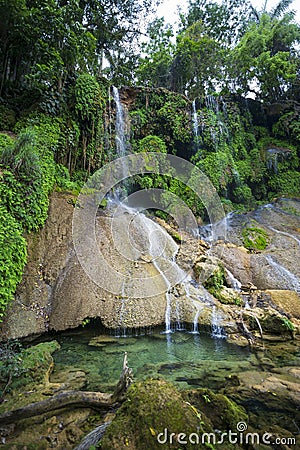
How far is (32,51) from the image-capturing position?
1038 cm

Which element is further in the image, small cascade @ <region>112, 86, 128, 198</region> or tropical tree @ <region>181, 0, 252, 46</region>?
tropical tree @ <region>181, 0, 252, 46</region>

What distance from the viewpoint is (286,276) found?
31.9 feet

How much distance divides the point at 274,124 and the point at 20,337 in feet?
70.4

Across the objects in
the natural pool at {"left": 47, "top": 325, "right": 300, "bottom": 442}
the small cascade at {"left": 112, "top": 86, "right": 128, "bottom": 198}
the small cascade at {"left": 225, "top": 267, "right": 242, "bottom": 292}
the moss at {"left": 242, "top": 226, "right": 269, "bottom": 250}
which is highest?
the small cascade at {"left": 112, "top": 86, "right": 128, "bottom": 198}

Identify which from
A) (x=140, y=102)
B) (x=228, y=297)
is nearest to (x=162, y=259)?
(x=228, y=297)

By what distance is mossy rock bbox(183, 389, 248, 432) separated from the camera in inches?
114

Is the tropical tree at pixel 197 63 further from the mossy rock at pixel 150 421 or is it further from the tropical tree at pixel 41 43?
the mossy rock at pixel 150 421

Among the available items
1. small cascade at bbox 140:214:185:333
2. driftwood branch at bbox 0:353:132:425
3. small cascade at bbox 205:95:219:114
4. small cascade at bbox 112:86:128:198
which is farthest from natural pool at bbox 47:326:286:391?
small cascade at bbox 205:95:219:114

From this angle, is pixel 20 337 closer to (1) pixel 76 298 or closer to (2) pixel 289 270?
(1) pixel 76 298

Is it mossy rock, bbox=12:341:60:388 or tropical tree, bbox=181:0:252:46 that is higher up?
tropical tree, bbox=181:0:252:46

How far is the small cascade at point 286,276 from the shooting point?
9.38m

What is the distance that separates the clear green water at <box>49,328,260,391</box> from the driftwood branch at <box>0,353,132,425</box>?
716 mm

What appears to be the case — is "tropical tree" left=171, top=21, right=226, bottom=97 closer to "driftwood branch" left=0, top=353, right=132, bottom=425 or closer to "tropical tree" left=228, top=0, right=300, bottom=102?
"tropical tree" left=228, top=0, right=300, bottom=102

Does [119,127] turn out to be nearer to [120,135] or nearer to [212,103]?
[120,135]
